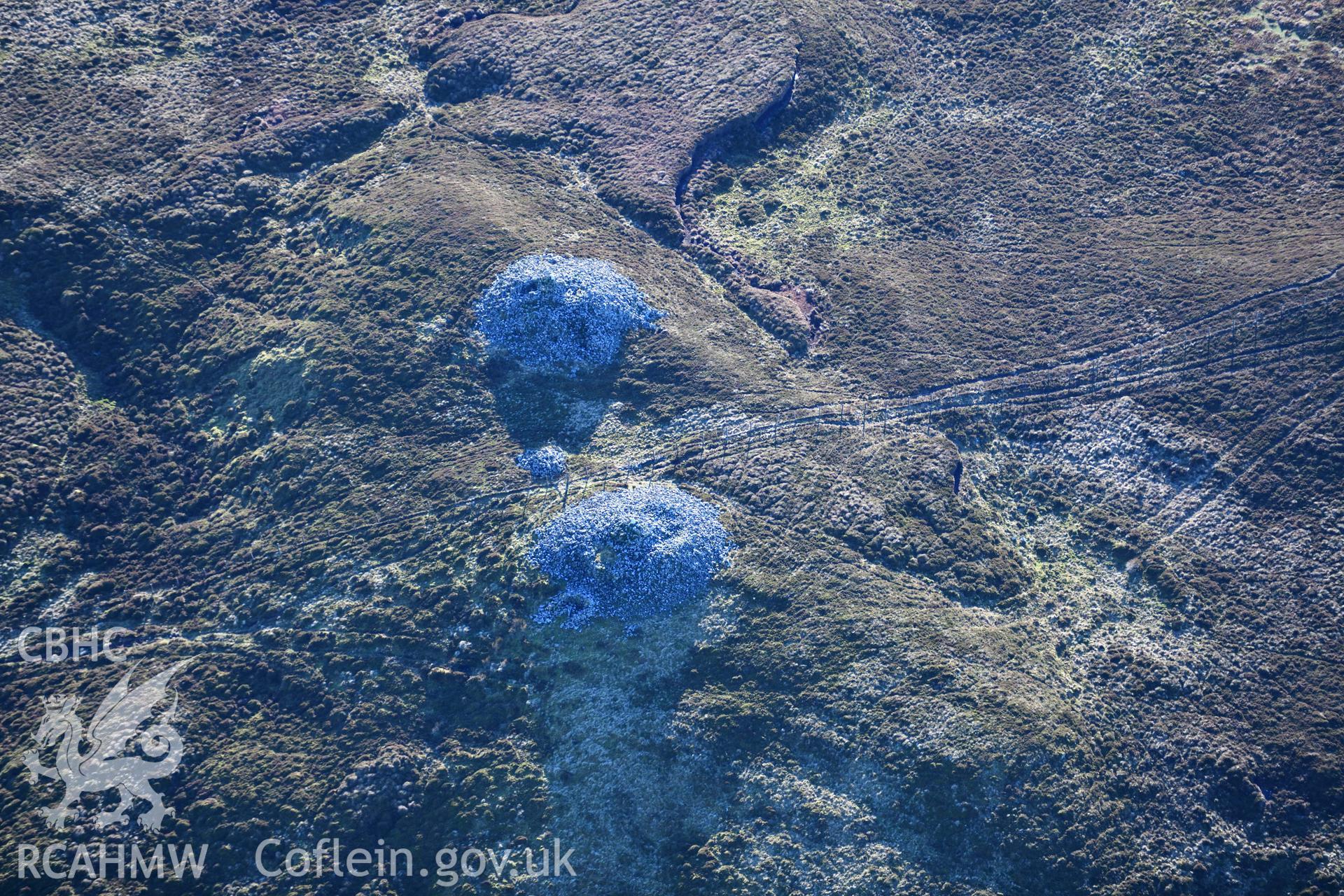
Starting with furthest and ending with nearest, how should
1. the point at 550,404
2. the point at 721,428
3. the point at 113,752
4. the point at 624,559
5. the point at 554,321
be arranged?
the point at 554,321 → the point at 550,404 → the point at 721,428 → the point at 624,559 → the point at 113,752

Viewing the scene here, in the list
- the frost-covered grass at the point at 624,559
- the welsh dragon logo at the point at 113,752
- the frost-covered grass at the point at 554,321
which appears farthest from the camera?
the frost-covered grass at the point at 554,321

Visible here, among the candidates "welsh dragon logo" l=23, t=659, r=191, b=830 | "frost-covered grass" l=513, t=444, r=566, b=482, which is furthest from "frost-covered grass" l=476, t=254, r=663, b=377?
"welsh dragon logo" l=23, t=659, r=191, b=830

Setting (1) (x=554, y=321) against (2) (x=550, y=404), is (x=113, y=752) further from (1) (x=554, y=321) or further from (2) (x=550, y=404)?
(1) (x=554, y=321)

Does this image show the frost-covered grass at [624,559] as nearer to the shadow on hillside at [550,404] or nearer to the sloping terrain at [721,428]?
the sloping terrain at [721,428]

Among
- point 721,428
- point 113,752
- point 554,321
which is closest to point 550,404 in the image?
point 554,321

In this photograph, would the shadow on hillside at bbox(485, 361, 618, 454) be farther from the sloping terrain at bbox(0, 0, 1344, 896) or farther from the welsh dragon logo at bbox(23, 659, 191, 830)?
the welsh dragon logo at bbox(23, 659, 191, 830)

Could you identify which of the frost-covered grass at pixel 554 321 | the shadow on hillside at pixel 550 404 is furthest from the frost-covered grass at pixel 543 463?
the frost-covered grass at pixel 554 321
